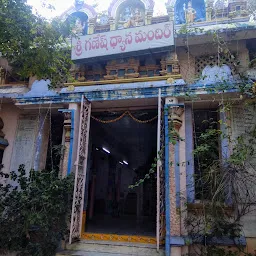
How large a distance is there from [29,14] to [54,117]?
11.5ft

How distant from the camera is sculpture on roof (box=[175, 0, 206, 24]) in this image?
25.1ft

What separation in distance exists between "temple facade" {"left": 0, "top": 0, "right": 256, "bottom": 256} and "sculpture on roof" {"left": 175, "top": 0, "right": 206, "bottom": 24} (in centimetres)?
3

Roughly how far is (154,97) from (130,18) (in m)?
2.82

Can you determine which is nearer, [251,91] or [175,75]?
[251,91]

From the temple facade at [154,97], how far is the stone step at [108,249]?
20cm

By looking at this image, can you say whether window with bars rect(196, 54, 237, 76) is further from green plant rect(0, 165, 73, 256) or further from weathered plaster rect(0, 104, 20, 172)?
weathered plaster rect(0, 104, 20, 172)

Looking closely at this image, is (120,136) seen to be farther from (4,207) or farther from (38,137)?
(4,207)

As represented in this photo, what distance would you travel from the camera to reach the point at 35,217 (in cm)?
543

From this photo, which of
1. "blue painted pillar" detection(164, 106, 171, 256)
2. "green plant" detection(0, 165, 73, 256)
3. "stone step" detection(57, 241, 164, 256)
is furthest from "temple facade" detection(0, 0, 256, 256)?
"green plant" detection(0, 165, 73, 256)

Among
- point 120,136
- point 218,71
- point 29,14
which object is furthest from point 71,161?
point 120,136

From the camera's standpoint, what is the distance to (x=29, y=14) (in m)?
5.79

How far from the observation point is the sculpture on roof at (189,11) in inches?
301

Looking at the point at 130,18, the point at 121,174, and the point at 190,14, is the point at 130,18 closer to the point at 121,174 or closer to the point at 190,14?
the point at 190,14

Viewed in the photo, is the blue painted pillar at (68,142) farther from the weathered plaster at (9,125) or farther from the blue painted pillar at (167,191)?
the blue painted pillar at (167,191)
